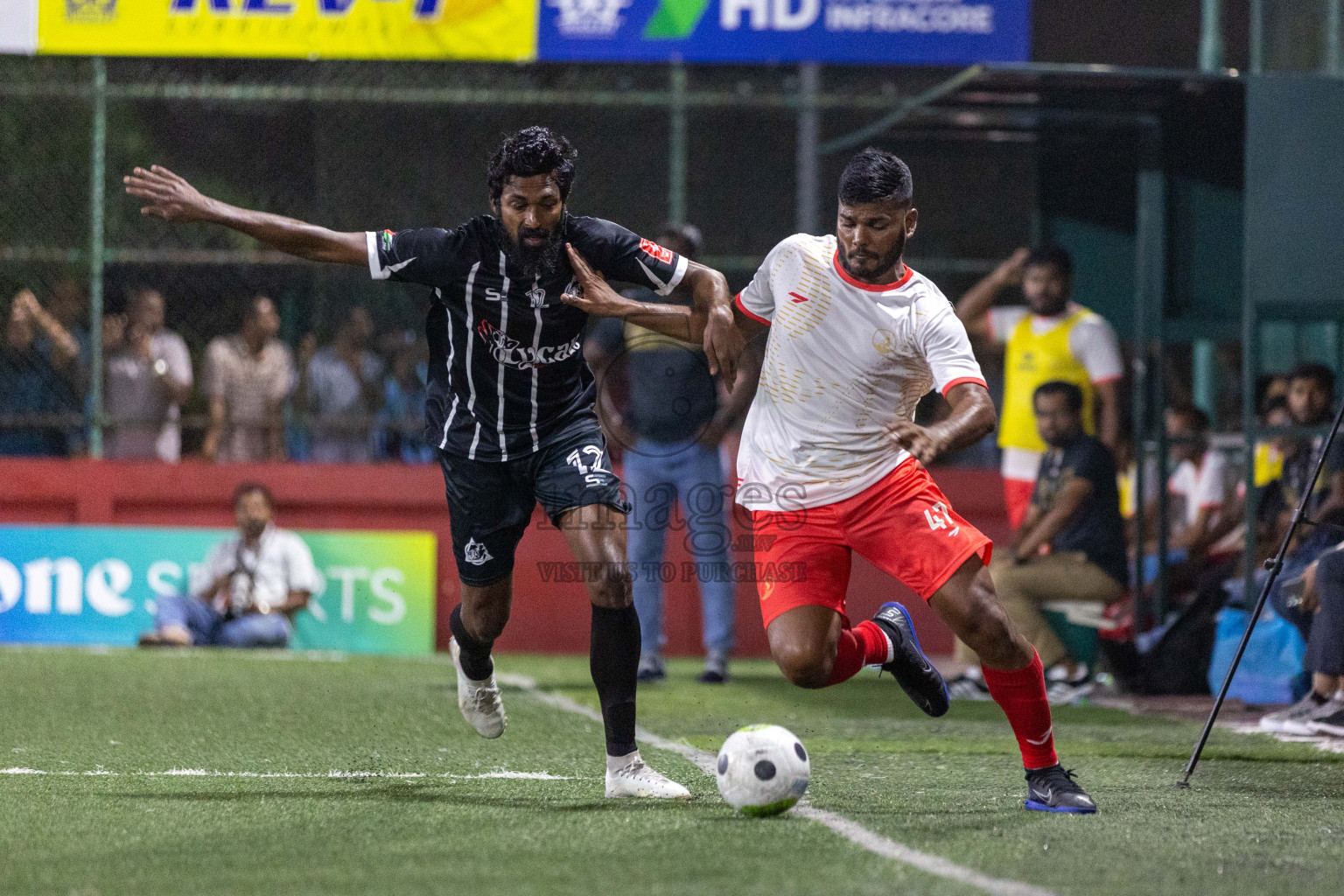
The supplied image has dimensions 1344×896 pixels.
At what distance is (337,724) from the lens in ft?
23.7

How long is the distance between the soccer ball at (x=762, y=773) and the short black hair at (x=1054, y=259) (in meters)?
5.46

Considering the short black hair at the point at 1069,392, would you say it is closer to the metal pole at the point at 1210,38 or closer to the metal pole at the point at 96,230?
the metal pole at the point at 1210,38

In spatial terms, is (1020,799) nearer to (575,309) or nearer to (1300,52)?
(575,309)

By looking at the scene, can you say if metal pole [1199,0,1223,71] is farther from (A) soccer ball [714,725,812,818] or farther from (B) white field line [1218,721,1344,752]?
(A) soccer ball [714,725,812,818]

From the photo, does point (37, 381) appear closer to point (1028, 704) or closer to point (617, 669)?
point (617, 669)

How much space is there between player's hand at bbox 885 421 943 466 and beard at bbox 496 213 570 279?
143 centimetres

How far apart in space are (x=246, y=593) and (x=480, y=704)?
5.29 metres

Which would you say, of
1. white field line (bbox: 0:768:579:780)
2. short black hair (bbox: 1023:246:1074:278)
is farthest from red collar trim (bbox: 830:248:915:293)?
short black hair (bbox: 1023:246:1074:278)

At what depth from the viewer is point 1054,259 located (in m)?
9.68

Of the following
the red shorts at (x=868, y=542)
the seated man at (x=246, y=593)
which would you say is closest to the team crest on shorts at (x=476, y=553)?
the red shorts at (x=868, y=542)

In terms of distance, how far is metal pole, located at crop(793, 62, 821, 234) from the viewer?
11938mm

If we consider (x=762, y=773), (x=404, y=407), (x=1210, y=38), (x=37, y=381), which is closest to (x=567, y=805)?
(x=762, y=773)

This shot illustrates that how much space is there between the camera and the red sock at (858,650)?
537 centimetres

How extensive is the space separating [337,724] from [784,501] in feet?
9.35
